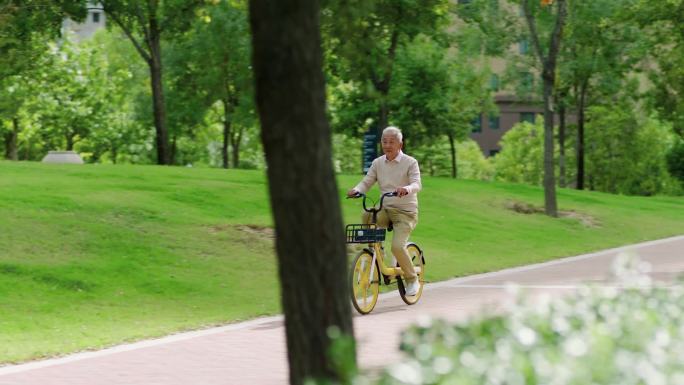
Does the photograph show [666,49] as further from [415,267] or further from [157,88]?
[415,267]

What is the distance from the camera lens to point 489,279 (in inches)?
763

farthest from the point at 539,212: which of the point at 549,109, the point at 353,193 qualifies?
the point at 353,193

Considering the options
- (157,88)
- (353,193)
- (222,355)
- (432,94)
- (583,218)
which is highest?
(157,88)

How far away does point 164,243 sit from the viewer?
20.3 metres

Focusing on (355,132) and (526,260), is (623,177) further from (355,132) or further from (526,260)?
(526,260)

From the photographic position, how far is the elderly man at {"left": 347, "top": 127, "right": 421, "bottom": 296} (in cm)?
1379

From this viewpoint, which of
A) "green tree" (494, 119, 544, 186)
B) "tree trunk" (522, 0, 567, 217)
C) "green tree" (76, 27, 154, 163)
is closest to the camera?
"tree trunk" (522, 0, 567, 217)

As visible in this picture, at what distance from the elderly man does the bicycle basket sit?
0.22 metres

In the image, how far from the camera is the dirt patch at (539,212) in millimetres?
34084

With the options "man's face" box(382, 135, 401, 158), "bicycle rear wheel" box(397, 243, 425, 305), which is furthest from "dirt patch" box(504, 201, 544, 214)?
"man's face" box(382, 135, 401, 158)

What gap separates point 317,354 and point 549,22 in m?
40.7

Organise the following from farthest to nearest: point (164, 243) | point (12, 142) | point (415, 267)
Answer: point (12, 142), point (164, 243), point (415, 267)

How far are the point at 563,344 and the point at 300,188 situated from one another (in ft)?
5.02

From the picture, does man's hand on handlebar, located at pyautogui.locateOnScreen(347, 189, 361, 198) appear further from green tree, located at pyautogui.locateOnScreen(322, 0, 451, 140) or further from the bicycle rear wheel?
the bicycle rear wheel
